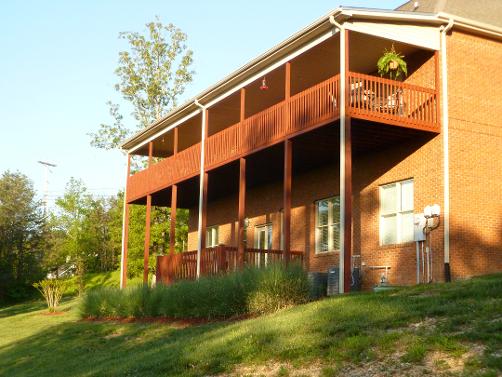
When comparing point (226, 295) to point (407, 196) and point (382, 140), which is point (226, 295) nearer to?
point (407, 196)

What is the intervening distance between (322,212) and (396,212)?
3.60 meters

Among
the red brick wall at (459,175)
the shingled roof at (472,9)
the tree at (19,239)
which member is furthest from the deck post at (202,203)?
the tree at (19,239)

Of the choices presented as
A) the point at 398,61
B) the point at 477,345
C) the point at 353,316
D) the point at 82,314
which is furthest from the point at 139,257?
the point at 477,345

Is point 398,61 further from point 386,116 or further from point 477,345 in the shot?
point 477,345

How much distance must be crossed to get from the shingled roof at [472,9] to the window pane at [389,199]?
4.82 m

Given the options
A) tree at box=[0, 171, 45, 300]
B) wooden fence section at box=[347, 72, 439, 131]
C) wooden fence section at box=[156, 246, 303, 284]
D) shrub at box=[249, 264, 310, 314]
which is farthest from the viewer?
tree at box=[0, 171, 45, 300]

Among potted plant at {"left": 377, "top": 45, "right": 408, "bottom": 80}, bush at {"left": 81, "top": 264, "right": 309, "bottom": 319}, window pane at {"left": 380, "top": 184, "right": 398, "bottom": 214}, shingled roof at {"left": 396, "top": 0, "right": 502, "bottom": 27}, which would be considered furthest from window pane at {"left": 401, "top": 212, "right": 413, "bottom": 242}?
shingled roof at {"left": 396, "top": 0, "right": 502, "bottom": 27}

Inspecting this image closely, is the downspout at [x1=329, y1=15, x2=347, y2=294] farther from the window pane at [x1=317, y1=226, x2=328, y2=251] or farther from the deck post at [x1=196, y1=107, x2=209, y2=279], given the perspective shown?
the deck post at [x1=196, y1=107, x2=209, y2=279]

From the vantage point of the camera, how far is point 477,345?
29.3ft

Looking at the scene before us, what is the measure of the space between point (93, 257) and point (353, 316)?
40244 mm

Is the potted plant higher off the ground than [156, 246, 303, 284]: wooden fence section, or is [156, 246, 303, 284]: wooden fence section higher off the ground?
the potted plant

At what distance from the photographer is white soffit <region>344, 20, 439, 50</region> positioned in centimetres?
1758

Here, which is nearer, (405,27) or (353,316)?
(353,316)

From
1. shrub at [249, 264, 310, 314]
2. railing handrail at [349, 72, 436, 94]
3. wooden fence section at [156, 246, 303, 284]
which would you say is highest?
railing handrail at [349, 72, 436, 94]
